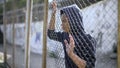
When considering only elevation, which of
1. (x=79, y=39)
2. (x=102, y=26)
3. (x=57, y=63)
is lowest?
(x=57, y=63)

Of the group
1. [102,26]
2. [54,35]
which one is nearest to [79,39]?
[102,26]

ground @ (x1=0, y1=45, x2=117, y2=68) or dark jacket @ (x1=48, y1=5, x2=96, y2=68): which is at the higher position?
dark jacket @ (x1=48, y1=5, x2=96, y2=68)

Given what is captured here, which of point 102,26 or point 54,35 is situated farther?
point 54,35

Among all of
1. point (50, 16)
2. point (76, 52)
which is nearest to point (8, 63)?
point (50, 16)

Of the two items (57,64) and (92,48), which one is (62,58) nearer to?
(57,64)

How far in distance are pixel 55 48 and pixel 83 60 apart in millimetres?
896

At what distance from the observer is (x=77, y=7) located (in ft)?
9.69

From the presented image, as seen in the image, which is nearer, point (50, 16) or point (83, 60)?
point (83, 60)

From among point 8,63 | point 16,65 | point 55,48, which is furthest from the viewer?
point 8,63

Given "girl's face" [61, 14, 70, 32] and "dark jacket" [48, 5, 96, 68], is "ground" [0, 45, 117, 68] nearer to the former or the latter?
"dark jacket" [48, 5, 96, 68]

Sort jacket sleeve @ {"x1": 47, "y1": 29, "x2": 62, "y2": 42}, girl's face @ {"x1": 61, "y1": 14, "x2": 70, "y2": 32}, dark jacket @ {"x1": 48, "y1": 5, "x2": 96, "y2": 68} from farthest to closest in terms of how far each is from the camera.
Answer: jacket sleeve @ {"x1": 47, "y1": 29, "x2": 62, "y2": 42} < girl's face @ {"x1": 61, "y1": 14, "x2": 70, "y2": 32} < dark jacket @ {"x1": 48, "y1": 5, "x2": 96, "y2": 68}

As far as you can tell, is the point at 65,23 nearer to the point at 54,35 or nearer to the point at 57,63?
the point at 54,35

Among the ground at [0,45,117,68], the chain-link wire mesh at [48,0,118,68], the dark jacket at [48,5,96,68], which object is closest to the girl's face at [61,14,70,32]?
the dark jacket at [48,5,96,68]

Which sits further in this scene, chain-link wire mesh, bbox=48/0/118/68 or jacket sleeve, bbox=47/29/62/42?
jacket sleeve, bbox=47/29/62/42
